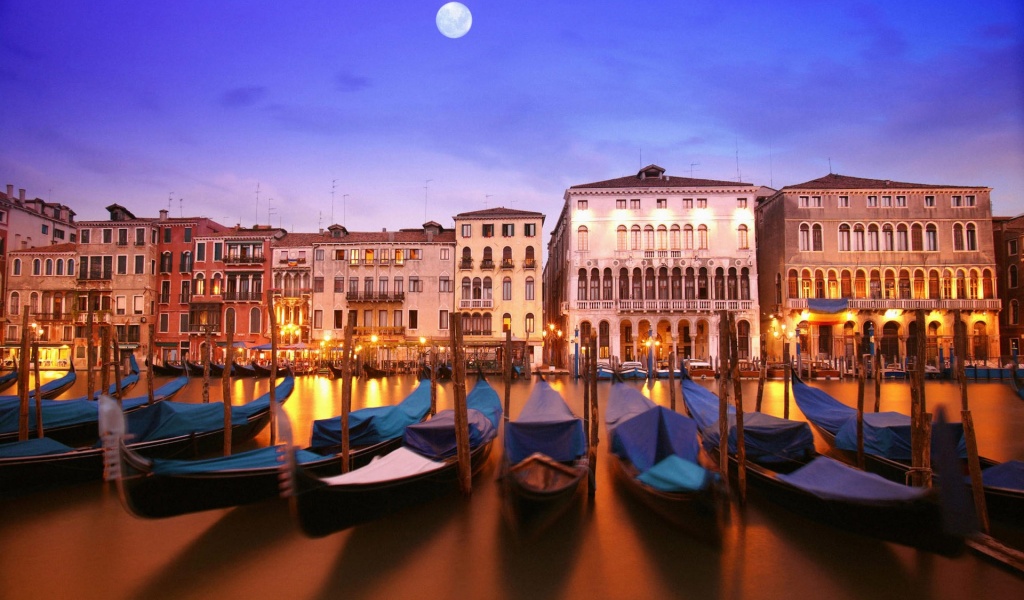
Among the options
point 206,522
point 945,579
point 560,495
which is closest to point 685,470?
point 560,495

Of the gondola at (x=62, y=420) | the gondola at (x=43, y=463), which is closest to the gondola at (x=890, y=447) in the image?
the gondola at (x=43, y=463)

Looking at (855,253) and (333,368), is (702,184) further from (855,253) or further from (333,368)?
(333,368)

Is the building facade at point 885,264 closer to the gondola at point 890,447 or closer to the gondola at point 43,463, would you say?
the gondola at point 890,447

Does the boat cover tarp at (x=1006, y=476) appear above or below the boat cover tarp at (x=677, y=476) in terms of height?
below

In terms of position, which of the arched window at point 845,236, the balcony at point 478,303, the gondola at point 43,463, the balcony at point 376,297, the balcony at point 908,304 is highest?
the arched window at point 845,236

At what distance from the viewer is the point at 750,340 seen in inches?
1024

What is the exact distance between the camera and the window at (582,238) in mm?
26812

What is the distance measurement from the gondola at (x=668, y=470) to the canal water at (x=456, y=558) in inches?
12.9

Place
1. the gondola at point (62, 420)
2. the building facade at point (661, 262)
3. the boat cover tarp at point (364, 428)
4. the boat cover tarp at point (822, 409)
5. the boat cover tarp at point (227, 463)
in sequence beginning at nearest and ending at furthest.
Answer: the boat cover tarp at point (227, 463) → the boat cover tarp at point (364, 428) → the boat cover tarp at point (822, 409) → the gondola at point (62, 420) → the building facade at point (661, 262)

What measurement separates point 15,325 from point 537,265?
25.4 metres

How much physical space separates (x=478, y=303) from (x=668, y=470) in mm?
22605

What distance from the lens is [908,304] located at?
2539 cm

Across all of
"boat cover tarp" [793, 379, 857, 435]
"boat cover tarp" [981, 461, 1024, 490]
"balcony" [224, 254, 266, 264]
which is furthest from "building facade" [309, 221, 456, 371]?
"boat cover tarp" [981, 461, 1024, 490]

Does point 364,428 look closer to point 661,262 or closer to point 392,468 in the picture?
point 392,468
